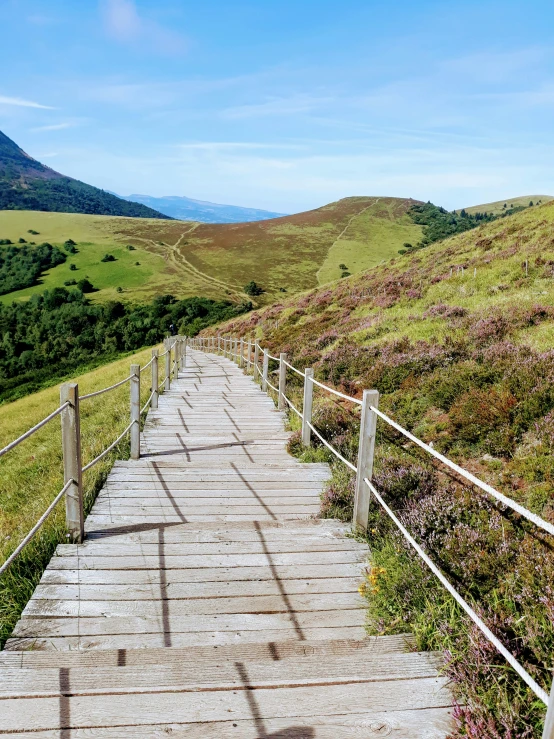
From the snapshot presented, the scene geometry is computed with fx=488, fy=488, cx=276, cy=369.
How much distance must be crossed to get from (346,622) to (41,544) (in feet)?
8.52

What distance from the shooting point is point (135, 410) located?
6352 mm

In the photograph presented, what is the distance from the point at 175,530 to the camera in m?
4.45

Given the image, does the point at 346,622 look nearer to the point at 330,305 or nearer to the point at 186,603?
the point at 186,603

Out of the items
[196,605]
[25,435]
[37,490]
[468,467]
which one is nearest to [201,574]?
[196,605]

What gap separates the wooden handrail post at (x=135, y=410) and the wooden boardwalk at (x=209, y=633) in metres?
0.67

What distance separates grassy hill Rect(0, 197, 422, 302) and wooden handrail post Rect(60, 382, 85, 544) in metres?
72.3

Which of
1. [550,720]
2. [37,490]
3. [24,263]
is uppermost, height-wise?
[24,263]

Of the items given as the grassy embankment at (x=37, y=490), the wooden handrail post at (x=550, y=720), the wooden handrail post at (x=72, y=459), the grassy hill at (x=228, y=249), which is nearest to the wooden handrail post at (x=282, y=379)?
the grassy embankment at (x=37, y=490)

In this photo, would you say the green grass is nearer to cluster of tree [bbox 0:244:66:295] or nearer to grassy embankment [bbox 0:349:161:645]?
cluster of tree [bbox 0:244:66:295]

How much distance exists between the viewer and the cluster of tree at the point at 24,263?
314 feet

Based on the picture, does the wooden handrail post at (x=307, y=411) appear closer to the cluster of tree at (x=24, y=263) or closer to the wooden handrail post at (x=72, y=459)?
the wooden handrail post at (x=72, y=459)

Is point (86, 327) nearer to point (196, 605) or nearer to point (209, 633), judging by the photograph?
point (196, 605)

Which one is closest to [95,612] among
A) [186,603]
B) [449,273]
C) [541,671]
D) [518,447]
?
[186,603]

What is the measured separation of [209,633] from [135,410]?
3.70m
